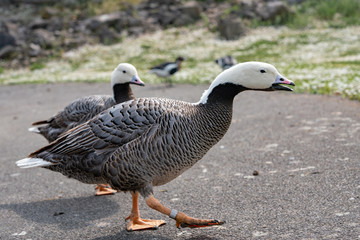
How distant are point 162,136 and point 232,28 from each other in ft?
78.1

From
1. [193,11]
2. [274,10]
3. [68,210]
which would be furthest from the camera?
[193,11]

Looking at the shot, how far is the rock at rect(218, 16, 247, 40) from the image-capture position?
27.6 meters

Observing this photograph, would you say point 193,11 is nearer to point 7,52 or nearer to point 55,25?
point 55,25

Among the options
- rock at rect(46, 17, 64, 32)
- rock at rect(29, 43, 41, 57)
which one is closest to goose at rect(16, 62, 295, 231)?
rock at rect(29, 43, 41, 57)

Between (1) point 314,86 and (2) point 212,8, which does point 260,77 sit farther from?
(2) point 212,8

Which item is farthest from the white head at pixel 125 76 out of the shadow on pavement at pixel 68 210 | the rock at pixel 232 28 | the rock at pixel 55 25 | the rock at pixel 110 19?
the rock at pixel 55 25

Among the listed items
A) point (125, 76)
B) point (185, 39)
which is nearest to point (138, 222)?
point (125, 76)

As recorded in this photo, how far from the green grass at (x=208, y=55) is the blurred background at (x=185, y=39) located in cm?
5

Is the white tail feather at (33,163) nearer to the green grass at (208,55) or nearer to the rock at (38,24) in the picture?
the green grass at (208,55)

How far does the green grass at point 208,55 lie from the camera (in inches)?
693

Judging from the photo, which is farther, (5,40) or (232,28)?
(5,40)

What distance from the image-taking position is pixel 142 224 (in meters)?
5.29

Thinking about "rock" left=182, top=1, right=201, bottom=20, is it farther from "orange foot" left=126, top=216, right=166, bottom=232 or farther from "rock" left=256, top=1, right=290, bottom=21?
"orange foot" left=126, top=216, right=166, bottom=232

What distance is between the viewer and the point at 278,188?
622cm
